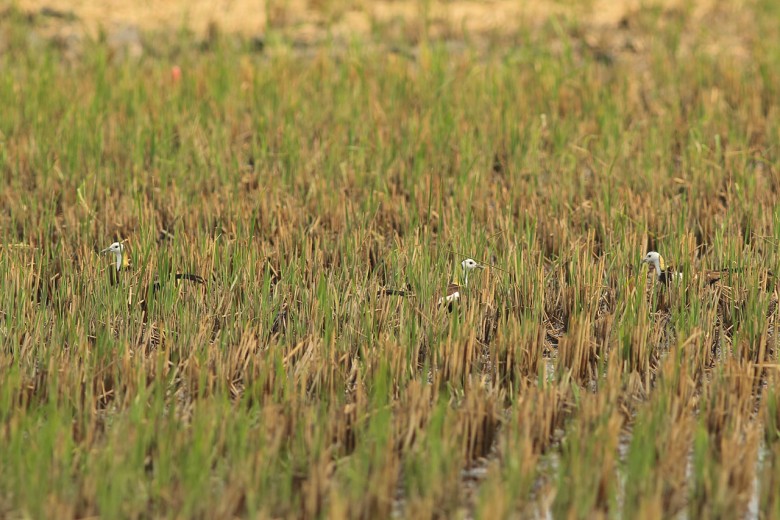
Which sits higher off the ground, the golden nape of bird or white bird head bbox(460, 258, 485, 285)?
white bird head bbox(460, 258, 485, 285)

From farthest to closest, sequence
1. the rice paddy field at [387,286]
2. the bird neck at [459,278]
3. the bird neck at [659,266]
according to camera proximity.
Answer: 1. the bird neck at [659,266]
2. the bird neck at [459,278]
3. the rice paddy field at [387,286]

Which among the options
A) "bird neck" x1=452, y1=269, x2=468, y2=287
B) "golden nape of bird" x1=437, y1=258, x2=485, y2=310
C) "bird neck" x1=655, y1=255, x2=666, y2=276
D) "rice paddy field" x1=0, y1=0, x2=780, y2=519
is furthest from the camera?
"bird neck" x1=655, y1=255, x2=666, y2=276

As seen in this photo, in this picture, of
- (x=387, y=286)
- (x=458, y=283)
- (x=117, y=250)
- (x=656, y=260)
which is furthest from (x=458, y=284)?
(x=117, y=250)

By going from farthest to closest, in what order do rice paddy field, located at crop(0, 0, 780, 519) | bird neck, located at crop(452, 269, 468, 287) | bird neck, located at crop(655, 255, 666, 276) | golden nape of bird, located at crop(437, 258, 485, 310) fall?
bird neck, located at crop(655, 255, 666, 276)
bird neck, located at crop(452, 269, 468, 287)
golden nape of bird, located at crop(437, 258, 485, 310)
rice paddy field, located at crop(0, 0, 780, 519)

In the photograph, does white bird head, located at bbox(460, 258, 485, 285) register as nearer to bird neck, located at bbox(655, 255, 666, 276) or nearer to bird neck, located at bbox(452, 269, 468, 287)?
bird neck, located at bbox(452, 269, 468, 287)

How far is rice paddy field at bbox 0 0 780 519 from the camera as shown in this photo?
135 inches

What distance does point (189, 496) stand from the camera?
321 cm

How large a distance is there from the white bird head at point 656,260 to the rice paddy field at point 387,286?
0.18ft

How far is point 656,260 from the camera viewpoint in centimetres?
506

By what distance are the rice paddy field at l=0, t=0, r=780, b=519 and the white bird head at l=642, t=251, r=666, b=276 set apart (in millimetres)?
53

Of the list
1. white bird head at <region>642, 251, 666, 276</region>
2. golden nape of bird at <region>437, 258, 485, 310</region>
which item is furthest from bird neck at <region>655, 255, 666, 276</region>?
golden nape of bird at <region>437, 258, 485, 310</region>

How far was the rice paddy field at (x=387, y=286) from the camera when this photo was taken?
3.42 metres

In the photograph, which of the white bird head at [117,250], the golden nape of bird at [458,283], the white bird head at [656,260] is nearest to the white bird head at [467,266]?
the golden nape of bird at [458,283]

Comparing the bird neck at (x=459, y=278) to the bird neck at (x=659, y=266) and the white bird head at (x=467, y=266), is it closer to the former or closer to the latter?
the white bird head at (x=467, y=266)
